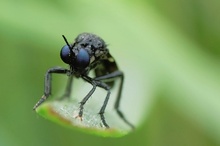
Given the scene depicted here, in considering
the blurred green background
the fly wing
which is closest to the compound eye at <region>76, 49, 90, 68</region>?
the blurred green background

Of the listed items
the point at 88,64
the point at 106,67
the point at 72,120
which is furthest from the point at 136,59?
the point at 72,120

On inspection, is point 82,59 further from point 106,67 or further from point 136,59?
point 106,67

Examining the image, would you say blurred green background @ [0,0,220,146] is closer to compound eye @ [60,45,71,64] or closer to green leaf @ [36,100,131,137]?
compound eye @ [60,45,71,64]

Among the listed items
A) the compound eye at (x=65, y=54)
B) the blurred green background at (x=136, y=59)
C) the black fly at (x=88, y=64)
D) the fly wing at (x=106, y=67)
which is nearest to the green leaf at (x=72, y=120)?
the blurred green background at (x=136, y=59)

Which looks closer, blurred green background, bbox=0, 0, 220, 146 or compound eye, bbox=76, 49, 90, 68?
blurred green background, bbox=0, 0, 220, 146

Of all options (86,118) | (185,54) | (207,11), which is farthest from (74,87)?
(86,118)

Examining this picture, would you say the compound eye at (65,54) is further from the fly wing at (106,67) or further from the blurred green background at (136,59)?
the fly wing at (106,67)

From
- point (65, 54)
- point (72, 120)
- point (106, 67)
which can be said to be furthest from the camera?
point (106, 67)
